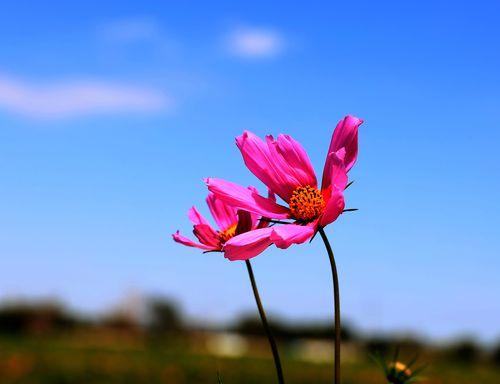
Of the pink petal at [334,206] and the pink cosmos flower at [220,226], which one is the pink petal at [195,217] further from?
the pink petal at [334,206]

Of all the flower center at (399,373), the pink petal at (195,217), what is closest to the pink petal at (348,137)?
the pink petal at (195,217)

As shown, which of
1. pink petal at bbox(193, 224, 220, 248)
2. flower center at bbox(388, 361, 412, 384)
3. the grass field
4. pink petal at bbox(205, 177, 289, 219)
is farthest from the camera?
the grass field

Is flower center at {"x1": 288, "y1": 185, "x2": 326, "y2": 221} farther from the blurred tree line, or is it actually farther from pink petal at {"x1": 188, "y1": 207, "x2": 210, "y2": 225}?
the blurred tree line

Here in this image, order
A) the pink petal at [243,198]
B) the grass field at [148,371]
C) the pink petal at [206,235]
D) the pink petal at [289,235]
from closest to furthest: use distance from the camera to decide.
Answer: the pink petal at [289,235]
the pink petal at [243,198]
the pink petal at [206,235]
the grass field at [148,371]

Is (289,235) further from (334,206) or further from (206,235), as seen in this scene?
(206,235)

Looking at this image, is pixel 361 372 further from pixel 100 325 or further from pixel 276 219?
pixel 100 325

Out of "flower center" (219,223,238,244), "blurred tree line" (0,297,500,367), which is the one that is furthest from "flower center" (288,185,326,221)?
"blurred tree line" (0,297,500,367)
